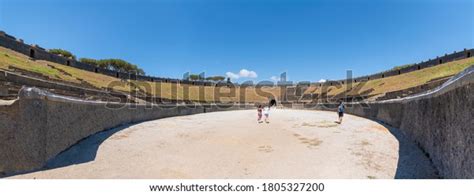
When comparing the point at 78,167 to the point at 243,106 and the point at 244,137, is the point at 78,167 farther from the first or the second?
the point at 243,106

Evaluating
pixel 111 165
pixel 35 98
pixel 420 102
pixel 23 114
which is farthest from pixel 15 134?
pixel 420 102

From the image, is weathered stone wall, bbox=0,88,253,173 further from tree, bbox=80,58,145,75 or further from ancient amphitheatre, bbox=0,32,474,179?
tree, bbox=80,58,145,75

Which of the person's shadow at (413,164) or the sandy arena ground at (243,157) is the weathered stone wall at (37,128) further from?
the person's shadow at (413,164)

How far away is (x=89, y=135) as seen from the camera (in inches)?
387

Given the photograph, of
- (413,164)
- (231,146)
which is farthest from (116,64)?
(413,164)

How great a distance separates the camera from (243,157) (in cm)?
807

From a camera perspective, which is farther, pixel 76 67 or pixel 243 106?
pixel 76 67

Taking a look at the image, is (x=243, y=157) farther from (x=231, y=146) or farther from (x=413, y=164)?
(x=413, y=164)

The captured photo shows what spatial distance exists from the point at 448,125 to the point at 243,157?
5154 mm

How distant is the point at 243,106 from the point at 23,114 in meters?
37.7

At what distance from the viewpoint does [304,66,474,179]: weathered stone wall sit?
4320 millimetres

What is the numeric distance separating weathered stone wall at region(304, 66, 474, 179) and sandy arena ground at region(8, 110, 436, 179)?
1.59 feet

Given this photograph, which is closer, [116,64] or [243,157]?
[243,157]

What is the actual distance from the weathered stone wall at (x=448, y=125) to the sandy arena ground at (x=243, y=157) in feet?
1.59
